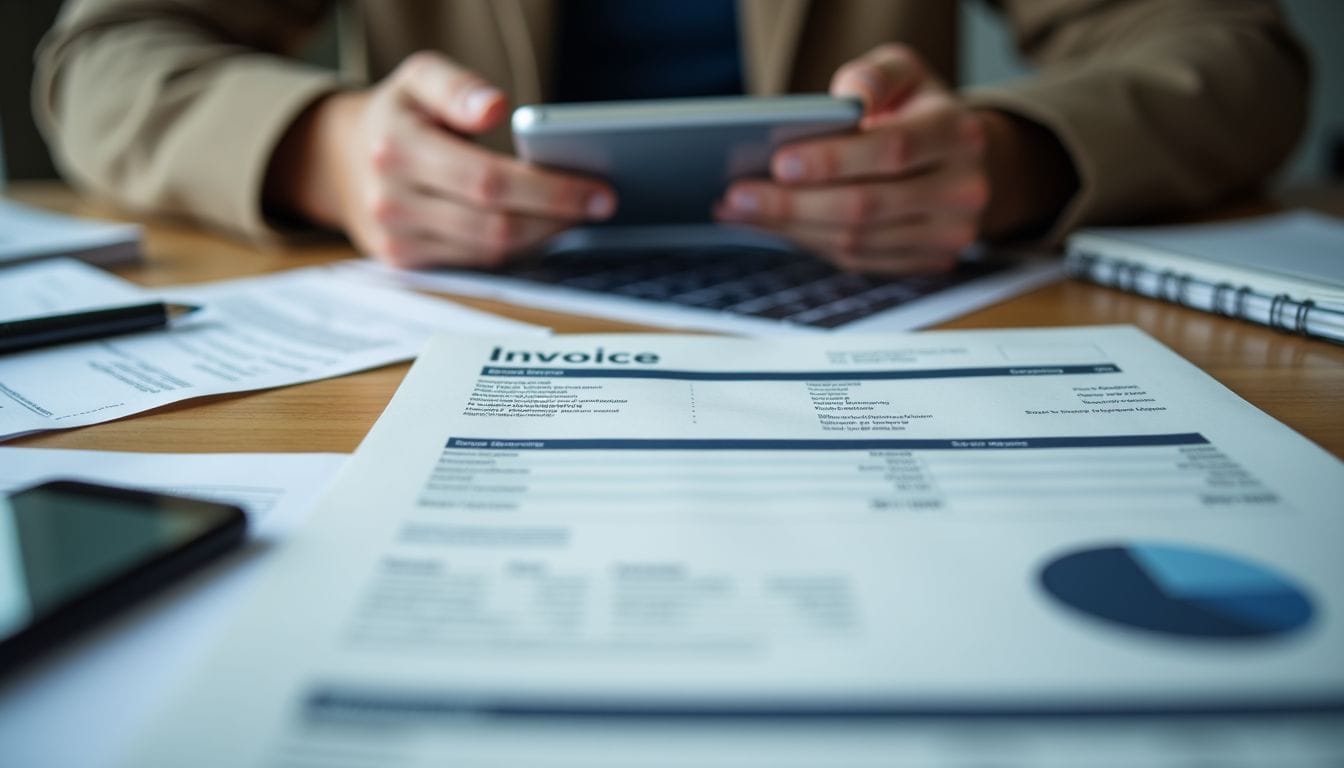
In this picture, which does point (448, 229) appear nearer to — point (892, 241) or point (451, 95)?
point (451, 95)

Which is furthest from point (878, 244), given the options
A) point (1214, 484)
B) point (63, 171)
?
point (63, 171)

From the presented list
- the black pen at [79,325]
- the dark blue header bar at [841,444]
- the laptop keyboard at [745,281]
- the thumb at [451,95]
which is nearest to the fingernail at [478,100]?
the thumb at [451,95]

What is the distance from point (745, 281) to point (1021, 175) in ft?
0.85

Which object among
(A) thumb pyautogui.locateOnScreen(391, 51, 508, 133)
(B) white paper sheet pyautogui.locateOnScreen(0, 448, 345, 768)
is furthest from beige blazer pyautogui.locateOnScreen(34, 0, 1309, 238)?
(B) white paper sheet pyautogui.locateOnScreen(0, 448, 345, 768)

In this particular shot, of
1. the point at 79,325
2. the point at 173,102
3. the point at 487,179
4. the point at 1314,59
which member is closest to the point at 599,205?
the point at 487,179

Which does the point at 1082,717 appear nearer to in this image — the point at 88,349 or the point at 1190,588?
the point at 1190,588

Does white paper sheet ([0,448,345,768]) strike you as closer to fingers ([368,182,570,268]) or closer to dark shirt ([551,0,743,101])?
fingers ([368,182,570,268])

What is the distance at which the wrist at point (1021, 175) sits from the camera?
0.68 metres

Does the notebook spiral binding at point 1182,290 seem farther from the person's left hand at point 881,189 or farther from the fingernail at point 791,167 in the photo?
the fingernail at point 791,167

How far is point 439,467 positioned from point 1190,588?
242mm

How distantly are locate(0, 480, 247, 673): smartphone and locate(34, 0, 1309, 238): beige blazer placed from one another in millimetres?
503

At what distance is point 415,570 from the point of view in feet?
0.83

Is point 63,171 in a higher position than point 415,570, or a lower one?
higher

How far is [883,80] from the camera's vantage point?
2.11 ft
